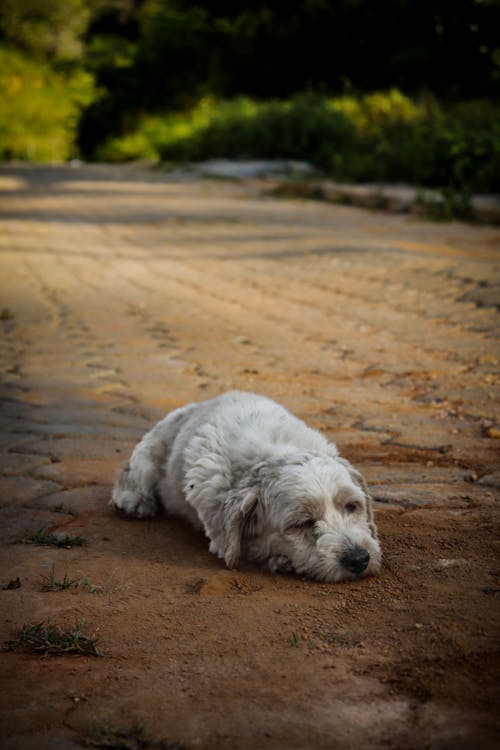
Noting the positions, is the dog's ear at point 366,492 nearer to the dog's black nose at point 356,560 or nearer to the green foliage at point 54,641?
the dog's black nose at point 356,560

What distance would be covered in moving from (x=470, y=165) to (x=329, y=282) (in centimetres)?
828

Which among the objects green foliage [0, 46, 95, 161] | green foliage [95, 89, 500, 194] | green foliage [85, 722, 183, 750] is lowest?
green foliage [85, 722, 183, 750]

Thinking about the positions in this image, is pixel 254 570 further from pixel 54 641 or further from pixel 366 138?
pixel 366 138

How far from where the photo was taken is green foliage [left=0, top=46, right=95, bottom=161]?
50812 millimetres

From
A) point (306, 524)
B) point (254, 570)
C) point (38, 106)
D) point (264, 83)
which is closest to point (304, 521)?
point (306, 524)

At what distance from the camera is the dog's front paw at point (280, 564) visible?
10.6ft

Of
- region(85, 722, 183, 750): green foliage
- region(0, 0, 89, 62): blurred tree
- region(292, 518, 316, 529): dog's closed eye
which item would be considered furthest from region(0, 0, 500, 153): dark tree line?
region(85, 722, 183, 750): green foliage

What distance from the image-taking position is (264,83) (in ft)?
128

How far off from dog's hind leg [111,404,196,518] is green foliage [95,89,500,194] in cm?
1166

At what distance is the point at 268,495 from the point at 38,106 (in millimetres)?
52751

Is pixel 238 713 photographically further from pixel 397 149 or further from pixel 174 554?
pixel 397 149

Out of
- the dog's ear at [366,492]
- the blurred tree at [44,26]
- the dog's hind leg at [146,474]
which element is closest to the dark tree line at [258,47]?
the blurred tree at [44,26]

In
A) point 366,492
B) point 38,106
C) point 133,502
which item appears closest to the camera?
point 366,492

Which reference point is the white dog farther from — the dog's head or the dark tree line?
the dark tree line
